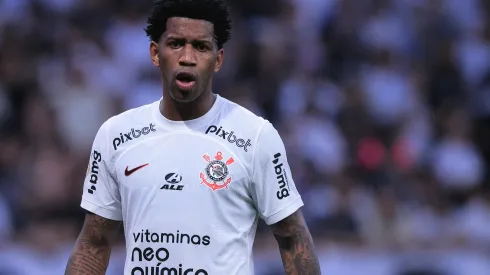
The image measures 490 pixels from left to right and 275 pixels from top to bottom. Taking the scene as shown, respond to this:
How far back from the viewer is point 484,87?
12.6m

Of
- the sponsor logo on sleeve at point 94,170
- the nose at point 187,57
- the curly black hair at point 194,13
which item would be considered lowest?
the sponsor logo on sleeve at point 94,170

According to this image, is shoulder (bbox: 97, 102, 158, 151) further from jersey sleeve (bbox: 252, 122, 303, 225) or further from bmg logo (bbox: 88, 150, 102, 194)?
jersey sleeve (bbox: 252, 122, 303, 225)

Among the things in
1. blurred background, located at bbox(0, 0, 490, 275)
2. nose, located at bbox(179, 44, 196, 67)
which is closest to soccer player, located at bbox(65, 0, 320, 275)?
nose, located at bbox(179, 44, 196, 67)

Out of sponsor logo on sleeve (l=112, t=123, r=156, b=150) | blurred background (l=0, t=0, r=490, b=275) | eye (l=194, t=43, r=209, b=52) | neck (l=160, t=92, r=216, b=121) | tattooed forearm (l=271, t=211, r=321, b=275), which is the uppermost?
blurred background (l=0, t=0, r=490, b=275)

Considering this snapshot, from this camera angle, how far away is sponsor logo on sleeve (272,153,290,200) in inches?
199

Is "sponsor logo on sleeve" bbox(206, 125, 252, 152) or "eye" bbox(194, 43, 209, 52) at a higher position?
"eye" bbox(194, 43, 209, 52)

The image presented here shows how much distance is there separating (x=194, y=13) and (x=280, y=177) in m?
0.82

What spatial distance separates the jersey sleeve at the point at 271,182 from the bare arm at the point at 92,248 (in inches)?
28.4

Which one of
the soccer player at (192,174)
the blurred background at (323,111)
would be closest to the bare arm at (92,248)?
the soccer player at (192,174)

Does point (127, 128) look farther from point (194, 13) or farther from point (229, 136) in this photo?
point (194, 13)

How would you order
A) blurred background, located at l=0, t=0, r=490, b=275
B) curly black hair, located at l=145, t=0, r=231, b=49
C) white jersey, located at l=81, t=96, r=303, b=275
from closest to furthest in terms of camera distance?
white jersey, located at l=81, t=96, r=303, b=275 → curly black hair, located at l=145, t=0, r=231, b=49 → blurred background, located at l=0, t=0, r=490, b=275

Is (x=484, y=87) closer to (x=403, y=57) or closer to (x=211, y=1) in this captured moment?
(x=403, y=57)

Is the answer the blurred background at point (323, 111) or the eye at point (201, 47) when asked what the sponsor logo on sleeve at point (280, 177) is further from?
the blurred background at point (323, 111)

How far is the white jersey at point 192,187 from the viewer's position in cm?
494
